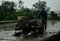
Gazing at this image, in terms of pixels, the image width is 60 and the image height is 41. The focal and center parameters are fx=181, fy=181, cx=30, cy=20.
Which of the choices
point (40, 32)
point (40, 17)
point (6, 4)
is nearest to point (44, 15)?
point (40, 17)

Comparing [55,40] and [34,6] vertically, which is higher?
[55,40]

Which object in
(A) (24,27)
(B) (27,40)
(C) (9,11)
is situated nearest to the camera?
(B) (27,40)

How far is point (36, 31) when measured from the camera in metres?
12.9

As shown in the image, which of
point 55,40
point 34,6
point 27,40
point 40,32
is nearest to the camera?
point 55,40

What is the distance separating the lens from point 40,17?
13.6 m

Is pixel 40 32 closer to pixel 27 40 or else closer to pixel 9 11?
pixel 27 40

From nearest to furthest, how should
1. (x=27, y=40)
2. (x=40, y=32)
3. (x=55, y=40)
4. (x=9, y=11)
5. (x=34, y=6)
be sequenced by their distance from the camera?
(x=55, y=40) → (x=27, y=40) → (x=40, y=32) → (x=9, y=11) → (x=34, y=6)

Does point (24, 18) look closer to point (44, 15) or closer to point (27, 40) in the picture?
point (44, 15)

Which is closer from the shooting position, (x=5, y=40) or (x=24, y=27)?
(x=5, y=40)

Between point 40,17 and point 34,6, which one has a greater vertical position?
point 40,17

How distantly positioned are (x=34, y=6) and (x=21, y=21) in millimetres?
48709

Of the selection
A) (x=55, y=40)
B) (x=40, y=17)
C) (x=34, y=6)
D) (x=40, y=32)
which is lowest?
(x=34, y=6)

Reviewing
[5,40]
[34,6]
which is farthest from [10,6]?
[5,40]

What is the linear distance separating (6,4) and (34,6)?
13186 mm
